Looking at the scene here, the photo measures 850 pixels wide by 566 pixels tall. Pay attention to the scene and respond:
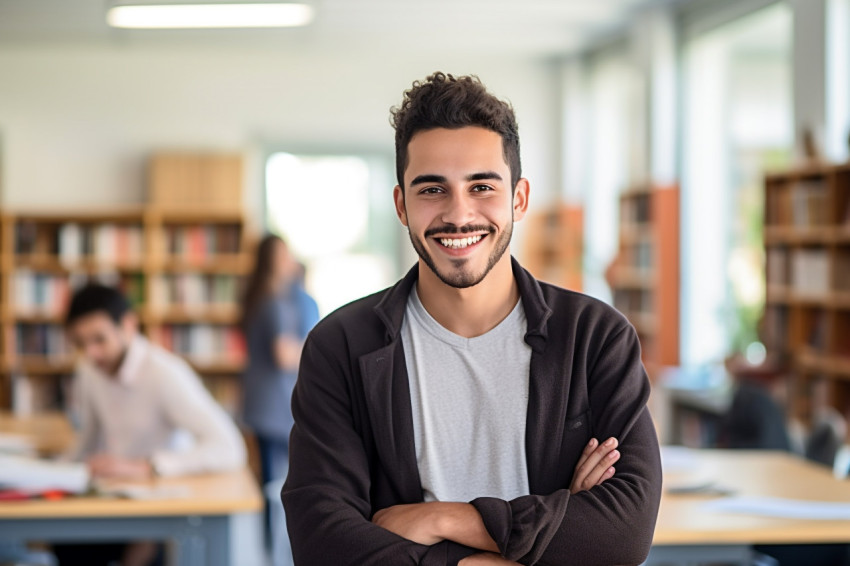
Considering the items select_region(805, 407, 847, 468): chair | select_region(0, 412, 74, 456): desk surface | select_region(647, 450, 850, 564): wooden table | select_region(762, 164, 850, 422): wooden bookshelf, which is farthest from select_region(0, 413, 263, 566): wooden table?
select_region(762, 164, 850, 422): wooden bookshelf

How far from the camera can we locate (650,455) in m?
1.84

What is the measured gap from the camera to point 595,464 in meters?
1.78

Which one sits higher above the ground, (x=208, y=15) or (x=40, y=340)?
(x=208, y=15)

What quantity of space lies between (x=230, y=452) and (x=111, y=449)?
1.91 feet

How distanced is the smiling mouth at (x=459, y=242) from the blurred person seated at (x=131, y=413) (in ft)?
6.91

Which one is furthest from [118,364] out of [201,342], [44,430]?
[201,342]

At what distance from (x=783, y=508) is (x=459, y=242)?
65.0 inches

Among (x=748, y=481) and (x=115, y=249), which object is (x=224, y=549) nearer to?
(x=748, y=481)

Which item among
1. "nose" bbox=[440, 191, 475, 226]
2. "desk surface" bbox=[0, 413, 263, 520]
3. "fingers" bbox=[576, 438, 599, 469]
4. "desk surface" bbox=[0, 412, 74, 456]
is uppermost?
"nose" bbox=[440, 191, 475, 226]

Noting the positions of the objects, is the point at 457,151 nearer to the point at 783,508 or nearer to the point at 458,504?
the point at 458,504

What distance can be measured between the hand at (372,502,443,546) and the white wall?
7.49 meters

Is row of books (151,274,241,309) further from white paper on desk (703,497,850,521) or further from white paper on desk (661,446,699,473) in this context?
white paper on desk (703,497,850,521)

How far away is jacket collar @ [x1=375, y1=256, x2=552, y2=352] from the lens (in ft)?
5.94

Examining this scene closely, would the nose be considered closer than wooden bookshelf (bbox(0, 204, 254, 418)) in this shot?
Yes
